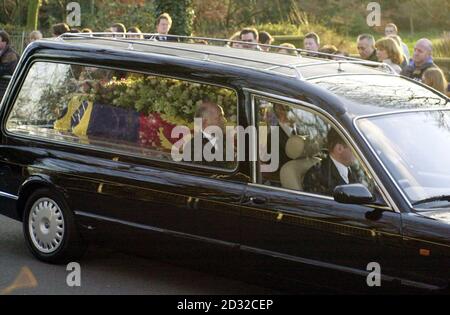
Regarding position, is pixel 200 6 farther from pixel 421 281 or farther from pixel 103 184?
pixel 421 281

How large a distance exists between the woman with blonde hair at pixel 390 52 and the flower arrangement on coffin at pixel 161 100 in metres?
5.26

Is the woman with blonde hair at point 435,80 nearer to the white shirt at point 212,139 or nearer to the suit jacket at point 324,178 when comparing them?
the white shirt at point 212,139

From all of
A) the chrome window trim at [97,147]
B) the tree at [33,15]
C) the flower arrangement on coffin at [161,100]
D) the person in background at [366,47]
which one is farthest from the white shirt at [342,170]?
the tree at [33,15]

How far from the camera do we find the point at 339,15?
2831 cm

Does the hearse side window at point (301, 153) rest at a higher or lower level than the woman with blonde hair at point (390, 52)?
lower


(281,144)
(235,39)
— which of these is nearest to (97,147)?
(281,144)

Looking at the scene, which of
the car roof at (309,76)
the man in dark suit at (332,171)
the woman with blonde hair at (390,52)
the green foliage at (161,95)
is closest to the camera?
the man in dark suit at (332,171)

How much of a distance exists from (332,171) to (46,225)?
2898 mm

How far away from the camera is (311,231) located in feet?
21.6

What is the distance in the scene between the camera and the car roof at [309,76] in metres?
6.84

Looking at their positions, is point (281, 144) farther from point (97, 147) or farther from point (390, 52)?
point (390, 52)

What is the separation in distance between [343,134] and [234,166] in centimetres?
92
